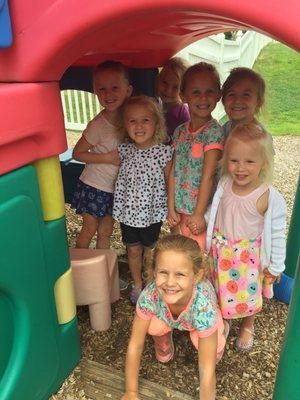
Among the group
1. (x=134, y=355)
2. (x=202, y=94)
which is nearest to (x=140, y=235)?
(x=134, y=355)

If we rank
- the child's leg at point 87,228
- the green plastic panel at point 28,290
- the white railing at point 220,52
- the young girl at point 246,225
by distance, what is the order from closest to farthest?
1. the green plastic panel at point 28,290
2. the young girl at point 246,225
3. the child's leg at point 87,228
4. the white railing at point 220,52

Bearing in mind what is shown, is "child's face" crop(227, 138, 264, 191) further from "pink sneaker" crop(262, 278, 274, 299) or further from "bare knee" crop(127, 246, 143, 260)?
"bare knee" crop(127, 246, 143, 260)

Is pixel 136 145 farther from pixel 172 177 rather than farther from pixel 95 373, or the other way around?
pixel 95 373

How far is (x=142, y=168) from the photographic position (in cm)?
216

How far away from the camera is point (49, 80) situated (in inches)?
55.1

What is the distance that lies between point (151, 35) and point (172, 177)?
73 centimetres

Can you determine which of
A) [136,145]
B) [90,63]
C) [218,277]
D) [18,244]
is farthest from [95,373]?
[90,63]

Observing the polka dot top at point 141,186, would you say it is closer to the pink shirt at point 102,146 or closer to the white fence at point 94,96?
the pink shirt at point 102,146

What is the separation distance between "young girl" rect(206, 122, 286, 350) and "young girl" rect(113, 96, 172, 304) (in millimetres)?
390

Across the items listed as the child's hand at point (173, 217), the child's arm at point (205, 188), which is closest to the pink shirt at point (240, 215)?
the child's arm at point (205, 188)

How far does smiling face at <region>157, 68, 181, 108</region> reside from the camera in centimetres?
271

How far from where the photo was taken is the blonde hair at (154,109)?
208cm

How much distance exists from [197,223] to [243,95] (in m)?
0.72

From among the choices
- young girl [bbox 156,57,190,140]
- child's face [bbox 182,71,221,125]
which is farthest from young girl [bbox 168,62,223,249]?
young girl [bbox 156,57,190,140]
